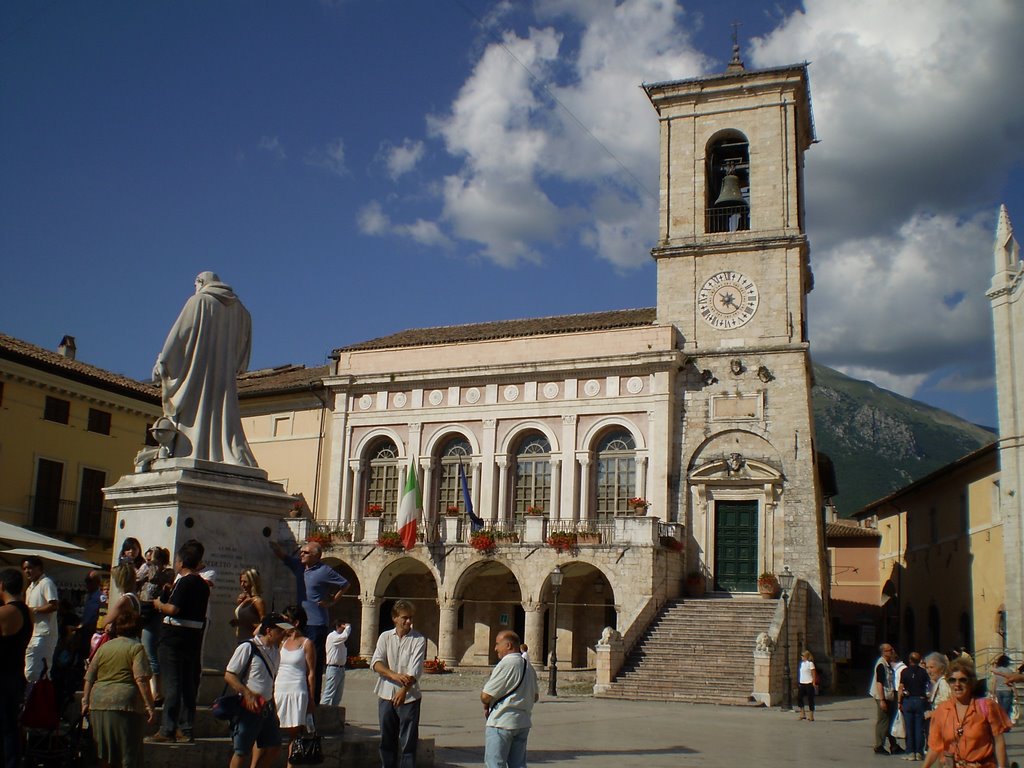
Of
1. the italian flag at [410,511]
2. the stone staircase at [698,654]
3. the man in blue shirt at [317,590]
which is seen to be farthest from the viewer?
the italian flag at [410,511]

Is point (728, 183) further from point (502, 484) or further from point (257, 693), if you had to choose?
point (257, 693)

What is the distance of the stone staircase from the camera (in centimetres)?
2314

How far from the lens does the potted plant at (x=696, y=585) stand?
28.5m

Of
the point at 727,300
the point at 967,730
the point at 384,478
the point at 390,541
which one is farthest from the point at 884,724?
the point at 384,478

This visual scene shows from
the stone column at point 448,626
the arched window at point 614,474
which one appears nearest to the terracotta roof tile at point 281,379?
the stone column at point 448,626

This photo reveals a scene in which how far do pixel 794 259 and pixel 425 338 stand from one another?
42.7 feet

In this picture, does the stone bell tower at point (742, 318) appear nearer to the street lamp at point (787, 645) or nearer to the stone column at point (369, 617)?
the street lamp at point (787, 645)

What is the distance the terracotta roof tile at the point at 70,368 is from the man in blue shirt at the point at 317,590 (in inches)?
847

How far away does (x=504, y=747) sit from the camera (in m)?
7.82

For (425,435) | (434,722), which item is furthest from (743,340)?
(434,722)

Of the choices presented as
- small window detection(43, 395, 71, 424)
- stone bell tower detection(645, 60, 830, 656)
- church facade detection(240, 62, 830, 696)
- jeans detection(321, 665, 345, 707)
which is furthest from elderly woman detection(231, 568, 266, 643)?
small window detection(43, 395, 71, 424)

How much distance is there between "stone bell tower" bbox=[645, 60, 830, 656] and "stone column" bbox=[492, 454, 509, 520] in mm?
5287

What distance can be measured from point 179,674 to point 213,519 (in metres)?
2.02

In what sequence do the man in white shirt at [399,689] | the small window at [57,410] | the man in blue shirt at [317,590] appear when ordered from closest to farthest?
the man in white shirt at [399,689] → the man in blue shirt at [317,590] → the small window at [57,410]
